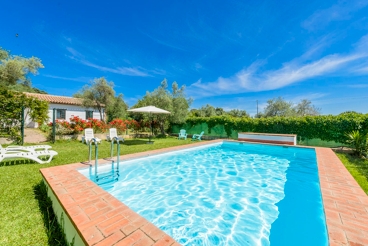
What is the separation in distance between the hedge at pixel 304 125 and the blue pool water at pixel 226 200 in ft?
20.5

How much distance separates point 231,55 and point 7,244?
1940 centimetres

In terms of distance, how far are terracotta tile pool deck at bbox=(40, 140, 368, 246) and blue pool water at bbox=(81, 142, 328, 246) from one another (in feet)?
1.16

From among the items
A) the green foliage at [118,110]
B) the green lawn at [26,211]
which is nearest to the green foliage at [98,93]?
the green foliage at [118,110]

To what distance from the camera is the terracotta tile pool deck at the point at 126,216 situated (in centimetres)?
188

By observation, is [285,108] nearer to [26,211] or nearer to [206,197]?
[206,197]

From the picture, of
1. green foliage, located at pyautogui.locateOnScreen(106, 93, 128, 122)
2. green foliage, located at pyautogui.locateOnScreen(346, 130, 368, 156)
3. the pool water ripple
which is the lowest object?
the pool water ripple

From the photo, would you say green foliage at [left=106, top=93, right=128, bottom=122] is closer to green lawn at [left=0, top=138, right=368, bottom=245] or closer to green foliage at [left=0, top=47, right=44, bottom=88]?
green foliage at [left=0, top=47, right=44, bottom=88]

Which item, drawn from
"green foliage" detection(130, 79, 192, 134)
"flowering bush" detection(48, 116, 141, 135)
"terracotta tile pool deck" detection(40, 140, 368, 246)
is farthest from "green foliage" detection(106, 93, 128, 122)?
"terracotta tile pool deck" detection(40, 140, 368, 246)

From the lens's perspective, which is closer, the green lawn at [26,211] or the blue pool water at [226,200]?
the green lawn at [26,211]

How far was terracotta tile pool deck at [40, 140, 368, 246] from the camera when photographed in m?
1.88

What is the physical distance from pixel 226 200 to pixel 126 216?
9.00 ft

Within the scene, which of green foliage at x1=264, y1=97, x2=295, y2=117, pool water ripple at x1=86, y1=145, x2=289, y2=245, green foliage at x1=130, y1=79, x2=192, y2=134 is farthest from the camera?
green foliage at x1=264, y1=97, x2=295, y2=117

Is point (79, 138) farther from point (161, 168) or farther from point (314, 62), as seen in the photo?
point (314, 62)

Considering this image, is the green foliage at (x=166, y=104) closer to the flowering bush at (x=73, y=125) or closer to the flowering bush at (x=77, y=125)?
the flowering bush at (x=77, y=125)
